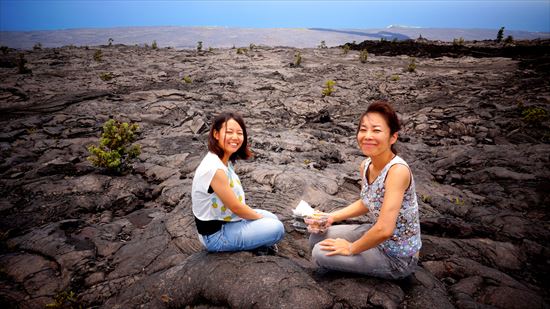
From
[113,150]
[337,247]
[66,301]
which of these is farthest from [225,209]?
[113,150]

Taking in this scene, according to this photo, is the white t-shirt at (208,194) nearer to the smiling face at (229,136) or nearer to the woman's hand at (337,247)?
the smiling face at (229,136)

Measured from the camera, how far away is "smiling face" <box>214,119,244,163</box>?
3.14 metres

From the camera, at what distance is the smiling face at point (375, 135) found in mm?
2620

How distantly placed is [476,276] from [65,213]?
23.6 feet

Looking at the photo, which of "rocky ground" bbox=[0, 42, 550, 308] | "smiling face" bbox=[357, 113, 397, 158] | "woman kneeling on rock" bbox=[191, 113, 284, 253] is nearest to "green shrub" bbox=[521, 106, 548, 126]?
"rocky ground" bbox=[0, 42, 550, 308]

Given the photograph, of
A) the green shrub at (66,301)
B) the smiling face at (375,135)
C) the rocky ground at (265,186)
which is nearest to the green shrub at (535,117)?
the rocky ground at (265,186)

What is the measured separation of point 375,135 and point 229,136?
1620 millimetres

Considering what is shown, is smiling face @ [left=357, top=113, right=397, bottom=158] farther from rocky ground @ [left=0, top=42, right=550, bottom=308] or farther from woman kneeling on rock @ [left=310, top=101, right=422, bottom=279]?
rocky ground @ [left=0, top=42, right=550, bottom=308]

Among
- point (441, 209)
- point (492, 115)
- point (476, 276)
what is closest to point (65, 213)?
point (476, 276)

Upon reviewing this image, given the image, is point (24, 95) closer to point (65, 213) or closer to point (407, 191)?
point (65, 213)

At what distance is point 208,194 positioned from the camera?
10.0 ft

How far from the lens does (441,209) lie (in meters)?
6.02

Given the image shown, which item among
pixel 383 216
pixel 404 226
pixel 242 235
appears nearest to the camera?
pixel 383 216

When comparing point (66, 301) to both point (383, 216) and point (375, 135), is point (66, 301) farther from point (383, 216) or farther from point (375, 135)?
point (375, 135)
